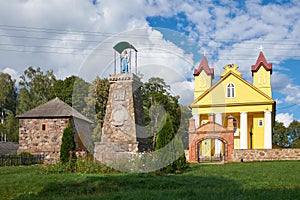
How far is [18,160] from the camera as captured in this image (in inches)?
878

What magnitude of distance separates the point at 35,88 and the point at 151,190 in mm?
35623

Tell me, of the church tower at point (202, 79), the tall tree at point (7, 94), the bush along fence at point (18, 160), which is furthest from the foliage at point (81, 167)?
the tall tree at point (7, 94)

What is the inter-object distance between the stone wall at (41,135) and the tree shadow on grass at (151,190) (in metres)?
17.9

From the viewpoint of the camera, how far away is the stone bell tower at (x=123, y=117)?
15510mm

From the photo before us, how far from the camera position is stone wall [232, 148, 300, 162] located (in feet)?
77.9

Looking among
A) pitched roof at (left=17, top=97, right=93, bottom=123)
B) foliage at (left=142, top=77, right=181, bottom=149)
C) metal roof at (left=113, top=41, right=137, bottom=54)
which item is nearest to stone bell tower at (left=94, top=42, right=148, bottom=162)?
metal roof at (left=113, top=41, right=137, bottom=54)

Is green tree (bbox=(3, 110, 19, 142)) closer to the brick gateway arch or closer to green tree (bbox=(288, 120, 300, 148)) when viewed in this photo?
the brick gateway arch

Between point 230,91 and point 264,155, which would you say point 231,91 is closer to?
point 230,91

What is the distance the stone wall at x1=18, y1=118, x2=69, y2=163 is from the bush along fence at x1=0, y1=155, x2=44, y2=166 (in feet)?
8.81

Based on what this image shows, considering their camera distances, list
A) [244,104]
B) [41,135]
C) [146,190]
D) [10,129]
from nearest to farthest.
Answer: [146,190] < [41,135] < [244,104] < [10,129]

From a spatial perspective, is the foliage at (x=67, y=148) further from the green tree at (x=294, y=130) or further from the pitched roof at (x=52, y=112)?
the green tree at (x=294, y=130)

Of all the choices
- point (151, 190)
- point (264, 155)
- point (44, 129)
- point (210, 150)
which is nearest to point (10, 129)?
point (44, 129)

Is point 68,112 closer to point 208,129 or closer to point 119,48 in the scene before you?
point 208,129

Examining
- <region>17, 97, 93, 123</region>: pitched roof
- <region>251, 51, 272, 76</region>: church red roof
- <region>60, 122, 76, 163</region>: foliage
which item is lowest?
<region>60, 122, 76, 163</region>: foliage
